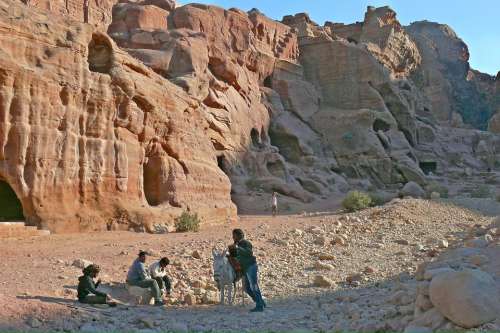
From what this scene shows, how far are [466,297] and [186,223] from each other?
1285cm

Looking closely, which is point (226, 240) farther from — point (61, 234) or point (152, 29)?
point (152, 29)

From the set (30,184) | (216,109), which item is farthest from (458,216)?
(30,184)

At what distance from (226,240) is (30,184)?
5538 mm

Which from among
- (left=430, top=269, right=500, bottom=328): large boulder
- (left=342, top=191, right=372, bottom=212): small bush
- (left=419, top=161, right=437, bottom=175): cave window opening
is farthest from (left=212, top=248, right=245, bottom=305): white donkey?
(left=419, top=161, right=437, bottom=175): cave window opening

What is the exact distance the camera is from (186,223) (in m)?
17.4

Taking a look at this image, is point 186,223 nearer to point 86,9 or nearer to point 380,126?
point 86,9

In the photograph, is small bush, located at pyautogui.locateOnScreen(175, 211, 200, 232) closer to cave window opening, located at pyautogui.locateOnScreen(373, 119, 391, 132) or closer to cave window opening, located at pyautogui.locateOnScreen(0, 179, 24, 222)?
cave window opening, located at pyautogui.locateOnScreen(0, 179, 24, 222)

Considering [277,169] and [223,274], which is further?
[277,169]

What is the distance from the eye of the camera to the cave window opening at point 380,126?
42544 millimetres

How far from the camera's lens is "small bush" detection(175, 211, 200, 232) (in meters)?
17.4

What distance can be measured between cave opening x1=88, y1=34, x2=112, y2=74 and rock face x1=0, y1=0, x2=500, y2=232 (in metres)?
0.04

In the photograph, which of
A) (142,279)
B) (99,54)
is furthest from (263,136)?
(142,279)

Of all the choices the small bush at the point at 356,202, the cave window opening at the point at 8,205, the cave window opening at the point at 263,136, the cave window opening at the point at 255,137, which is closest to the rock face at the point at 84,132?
the cave window opening at the point at 8,205

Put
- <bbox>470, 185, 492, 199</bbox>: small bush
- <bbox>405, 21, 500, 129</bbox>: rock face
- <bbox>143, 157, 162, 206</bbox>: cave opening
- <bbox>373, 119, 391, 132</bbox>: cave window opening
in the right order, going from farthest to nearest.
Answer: <bbox>405, 21, 500, 129</bbox>: rock face → <bbox>373, 119, 391, 132</bbox>: cave window opening → <bbox>470, 185, 492, 199</bbox>: small bush → <bbox>143, 157, 162, 206</bbox>: cave opening
